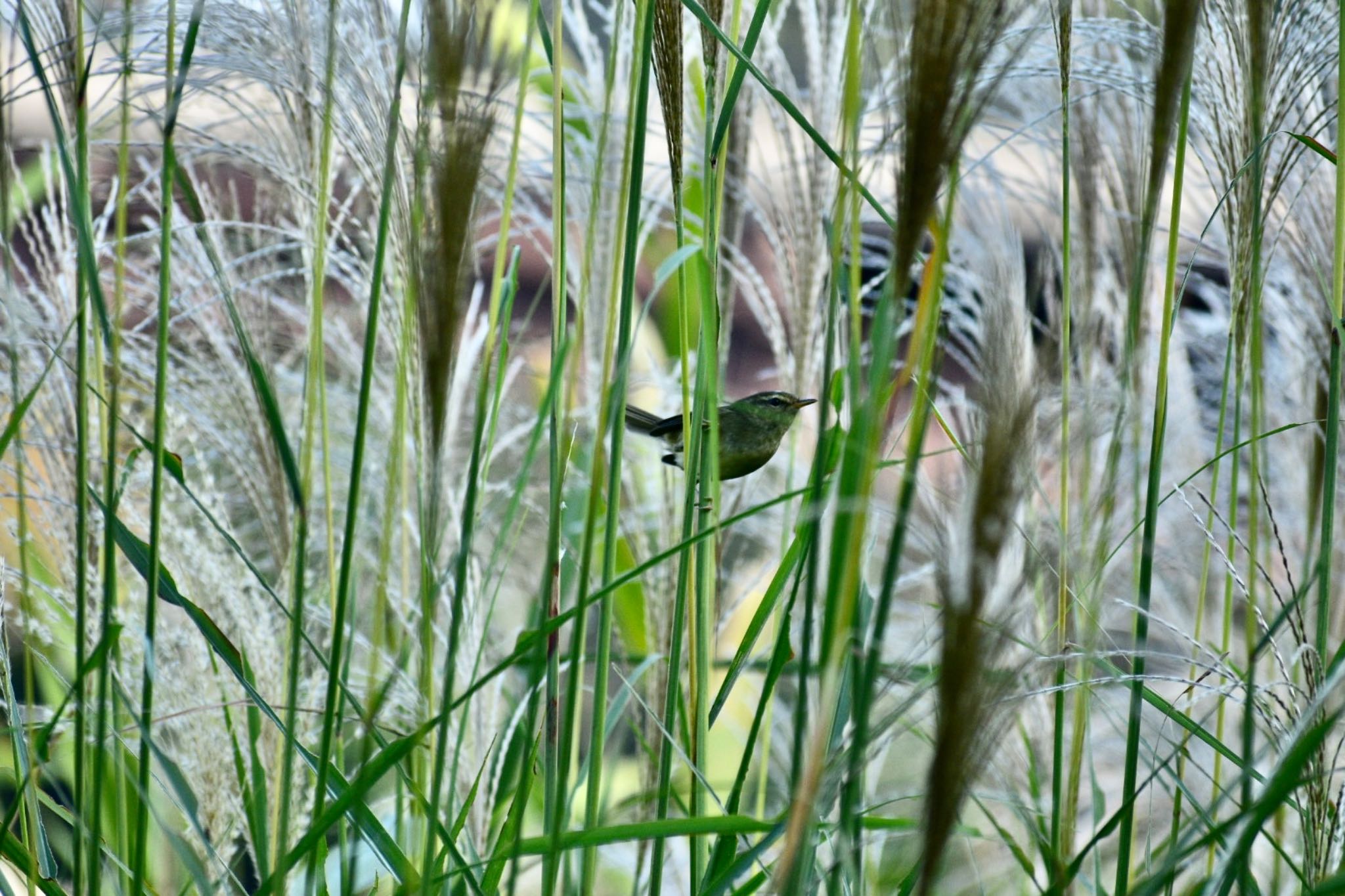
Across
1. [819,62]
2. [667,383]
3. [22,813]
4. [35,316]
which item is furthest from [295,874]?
[819,62]

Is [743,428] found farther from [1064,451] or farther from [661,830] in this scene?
[661,830]

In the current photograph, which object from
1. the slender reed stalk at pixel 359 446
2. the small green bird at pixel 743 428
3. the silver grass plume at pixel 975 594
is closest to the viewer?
the silver grass plume at pixel 975 594

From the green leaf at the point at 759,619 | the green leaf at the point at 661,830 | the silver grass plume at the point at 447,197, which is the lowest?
the green leaf at the point at 661,830

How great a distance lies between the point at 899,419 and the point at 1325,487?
32cm

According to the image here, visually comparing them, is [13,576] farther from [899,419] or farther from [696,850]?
[899,419]

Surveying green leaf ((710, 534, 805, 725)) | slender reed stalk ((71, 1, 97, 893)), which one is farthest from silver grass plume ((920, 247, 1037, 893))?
slender reed stalk ((71, 1, 97, 893))

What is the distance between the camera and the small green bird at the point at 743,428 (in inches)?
37.3

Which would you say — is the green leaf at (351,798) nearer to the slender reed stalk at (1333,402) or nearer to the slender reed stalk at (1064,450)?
the slender reed stalk at (1064,450)

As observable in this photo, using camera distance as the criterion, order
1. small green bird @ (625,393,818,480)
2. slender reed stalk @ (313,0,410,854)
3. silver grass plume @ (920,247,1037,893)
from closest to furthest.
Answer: silver grass plume @ (920,247,1037,893) → slender reed stalk @ (313,0,410,854) → small green bird @ (625,393,818,480)

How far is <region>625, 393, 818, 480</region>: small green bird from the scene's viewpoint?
95cm

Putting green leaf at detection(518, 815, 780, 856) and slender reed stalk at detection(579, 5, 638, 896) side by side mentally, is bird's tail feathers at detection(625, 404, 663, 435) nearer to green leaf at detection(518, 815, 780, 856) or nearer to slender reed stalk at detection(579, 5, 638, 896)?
slender reed stalk at detection(579, 5, 638, 896)

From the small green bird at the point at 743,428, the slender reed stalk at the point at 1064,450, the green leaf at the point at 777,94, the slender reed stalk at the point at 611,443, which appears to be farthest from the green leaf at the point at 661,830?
the small green bird at the point at 743,428

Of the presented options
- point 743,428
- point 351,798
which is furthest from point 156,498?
point 743,428

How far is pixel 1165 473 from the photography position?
5.50 feet
